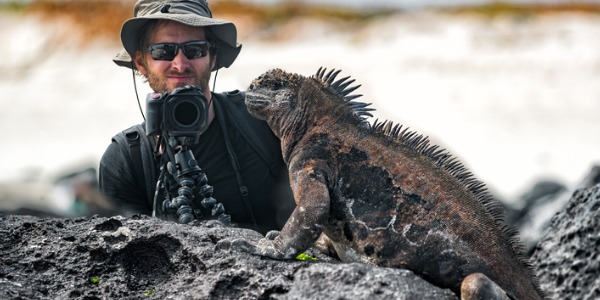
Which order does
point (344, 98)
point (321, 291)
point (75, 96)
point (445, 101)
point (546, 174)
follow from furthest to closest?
point (75, 96) < point (445, 101) < point (546, 174) < point (344, 98) < point (321, 291)

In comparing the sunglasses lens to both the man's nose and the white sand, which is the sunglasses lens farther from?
the white sand

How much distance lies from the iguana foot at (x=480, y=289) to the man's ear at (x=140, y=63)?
237cm

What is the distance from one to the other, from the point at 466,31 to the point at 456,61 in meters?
2.00

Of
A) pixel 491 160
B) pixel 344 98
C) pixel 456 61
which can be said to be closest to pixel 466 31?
pixel 456 61

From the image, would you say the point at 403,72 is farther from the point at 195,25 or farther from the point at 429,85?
the point at 195,25

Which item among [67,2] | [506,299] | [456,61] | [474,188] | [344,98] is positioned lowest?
[506,299]

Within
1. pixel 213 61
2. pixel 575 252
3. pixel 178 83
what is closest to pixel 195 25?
pixel 178 83

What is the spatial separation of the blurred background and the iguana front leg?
1557cm

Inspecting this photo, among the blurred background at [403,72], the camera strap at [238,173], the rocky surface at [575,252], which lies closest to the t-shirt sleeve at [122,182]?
the camera strap at [238,173]

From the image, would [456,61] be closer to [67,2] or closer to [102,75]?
[102,75]

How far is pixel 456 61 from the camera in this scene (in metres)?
25.7

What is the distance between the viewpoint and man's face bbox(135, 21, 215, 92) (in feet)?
15.1

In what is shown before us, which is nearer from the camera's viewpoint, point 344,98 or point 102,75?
point 344,98

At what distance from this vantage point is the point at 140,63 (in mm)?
4957
